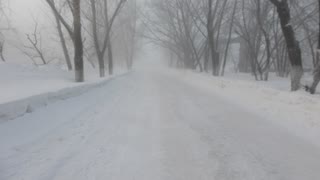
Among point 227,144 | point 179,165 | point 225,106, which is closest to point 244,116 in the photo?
point 225,106

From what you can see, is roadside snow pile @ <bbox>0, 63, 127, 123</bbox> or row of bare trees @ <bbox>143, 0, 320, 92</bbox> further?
row of bare trees @ <bbox>143, 0, 320, 92</bbox>

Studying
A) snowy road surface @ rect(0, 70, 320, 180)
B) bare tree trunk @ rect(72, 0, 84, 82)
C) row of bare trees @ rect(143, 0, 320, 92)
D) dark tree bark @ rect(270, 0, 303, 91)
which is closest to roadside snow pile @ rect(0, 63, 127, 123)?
snowy road surface @ rect(0, 70, 320, 180)

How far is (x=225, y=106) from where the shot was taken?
36.0 feet

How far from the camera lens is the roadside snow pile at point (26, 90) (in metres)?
7.57

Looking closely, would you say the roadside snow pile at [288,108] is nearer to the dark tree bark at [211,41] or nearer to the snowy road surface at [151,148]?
the snowy road surface at [151,148]

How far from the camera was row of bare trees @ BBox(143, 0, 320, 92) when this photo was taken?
A: 70.7 feet

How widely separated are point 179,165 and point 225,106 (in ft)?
21.1

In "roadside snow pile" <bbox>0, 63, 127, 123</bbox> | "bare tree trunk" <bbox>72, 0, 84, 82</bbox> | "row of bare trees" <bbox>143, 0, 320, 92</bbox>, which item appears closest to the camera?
"roadside snow pile" <bbox>0, 63, 127, 123</bbox>

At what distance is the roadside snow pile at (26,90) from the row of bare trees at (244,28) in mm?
8708

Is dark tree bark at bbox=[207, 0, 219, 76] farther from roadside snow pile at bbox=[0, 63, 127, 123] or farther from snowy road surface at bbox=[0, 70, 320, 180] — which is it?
snowy road surface at bbox=[0, 70, 320, 180]

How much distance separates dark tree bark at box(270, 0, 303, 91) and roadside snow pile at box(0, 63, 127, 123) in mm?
8519

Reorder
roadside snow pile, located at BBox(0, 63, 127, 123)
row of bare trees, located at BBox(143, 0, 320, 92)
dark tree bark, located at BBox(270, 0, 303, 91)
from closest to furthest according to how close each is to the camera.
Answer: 1. roadside snow pile, located at BBox(0, 63, 127, 123)
2. dark tree bark, located at BBox(270, 0, 303, 91)
3. row of bare trees, located at BBox(143, 0, 320, 92)

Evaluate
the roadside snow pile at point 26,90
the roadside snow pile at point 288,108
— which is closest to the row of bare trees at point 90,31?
the roadside snow pile at point 26,90

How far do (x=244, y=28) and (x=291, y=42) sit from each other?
16.1 metres
